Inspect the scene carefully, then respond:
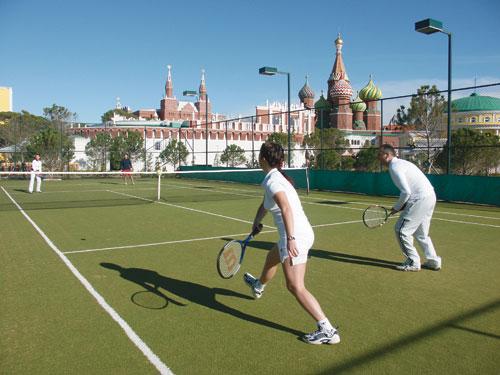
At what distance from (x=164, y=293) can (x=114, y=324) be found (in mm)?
1129

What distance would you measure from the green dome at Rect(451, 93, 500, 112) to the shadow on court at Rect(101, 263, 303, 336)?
8167 centimetres

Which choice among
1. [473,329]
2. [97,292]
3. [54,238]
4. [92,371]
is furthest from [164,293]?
[54,238]

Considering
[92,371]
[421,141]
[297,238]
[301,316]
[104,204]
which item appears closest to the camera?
[92,371]

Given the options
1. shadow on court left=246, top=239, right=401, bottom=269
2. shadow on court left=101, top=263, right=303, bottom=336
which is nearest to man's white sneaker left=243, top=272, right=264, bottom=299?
shadow on court left=101, top=263, right=303, bottom=336

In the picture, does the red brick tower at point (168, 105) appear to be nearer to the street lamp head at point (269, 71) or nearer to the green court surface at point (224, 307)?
the street lamp head at point (269, 71)

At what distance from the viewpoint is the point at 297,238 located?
4.10 m

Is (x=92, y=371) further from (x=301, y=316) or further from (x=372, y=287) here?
(x=372, y=287)

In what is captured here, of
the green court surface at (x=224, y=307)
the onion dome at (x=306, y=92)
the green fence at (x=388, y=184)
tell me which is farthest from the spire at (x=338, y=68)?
the green court surface at (x=224, y=307)

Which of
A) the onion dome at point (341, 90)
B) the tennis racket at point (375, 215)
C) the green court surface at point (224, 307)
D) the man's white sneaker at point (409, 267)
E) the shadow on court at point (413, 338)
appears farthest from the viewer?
the onion dome at point (341, 90)

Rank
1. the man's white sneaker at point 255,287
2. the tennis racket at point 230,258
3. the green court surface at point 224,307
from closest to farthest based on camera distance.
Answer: the green court surface at point 224,307, the tennis racket at point 230,258, the man's white sneaker at point 255,287

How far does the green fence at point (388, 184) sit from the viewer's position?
1675cm

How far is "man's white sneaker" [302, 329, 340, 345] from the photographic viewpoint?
4.19 m

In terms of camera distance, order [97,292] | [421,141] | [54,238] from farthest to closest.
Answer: [421,141], [54,238], [97,292]

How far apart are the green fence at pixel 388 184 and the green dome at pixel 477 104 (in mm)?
64103
